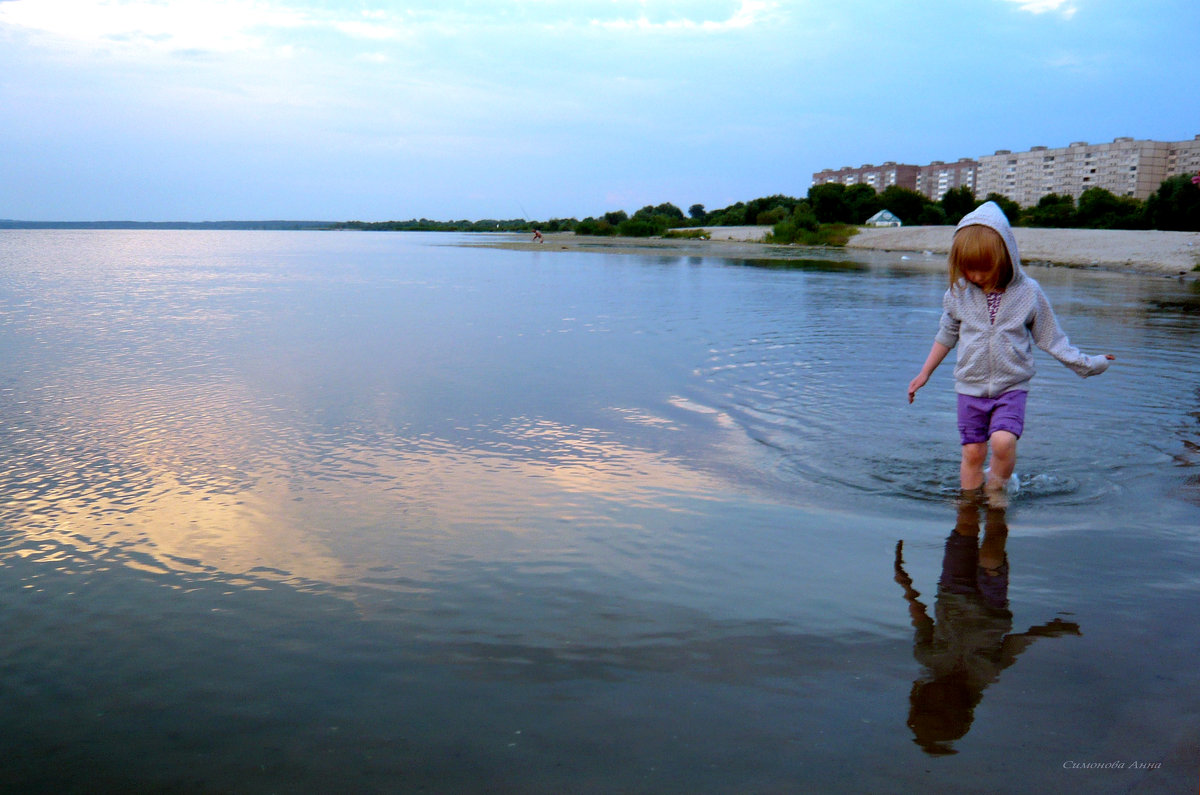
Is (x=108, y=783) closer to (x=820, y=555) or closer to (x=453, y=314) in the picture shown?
(x=820, y=555)

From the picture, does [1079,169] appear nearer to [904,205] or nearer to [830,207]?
[904,205]

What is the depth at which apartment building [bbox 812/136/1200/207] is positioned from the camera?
137750mm

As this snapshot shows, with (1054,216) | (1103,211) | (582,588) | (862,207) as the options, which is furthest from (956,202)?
(582,588)

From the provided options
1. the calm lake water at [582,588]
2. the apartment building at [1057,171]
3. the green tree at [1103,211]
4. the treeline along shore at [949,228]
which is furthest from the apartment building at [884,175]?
the calm lake water at [582,588]

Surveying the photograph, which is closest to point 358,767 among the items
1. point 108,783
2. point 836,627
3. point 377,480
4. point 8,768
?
point 108,783

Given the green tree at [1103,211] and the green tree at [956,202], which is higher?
the green tree at [956,202]

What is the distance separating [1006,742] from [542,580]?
194 cm

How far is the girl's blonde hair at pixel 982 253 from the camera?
4605 millimetres

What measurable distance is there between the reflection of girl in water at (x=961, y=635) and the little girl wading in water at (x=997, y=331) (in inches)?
26.0

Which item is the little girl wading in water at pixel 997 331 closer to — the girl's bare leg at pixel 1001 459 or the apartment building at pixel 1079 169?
the girl's bare leg at pixel 1001 459

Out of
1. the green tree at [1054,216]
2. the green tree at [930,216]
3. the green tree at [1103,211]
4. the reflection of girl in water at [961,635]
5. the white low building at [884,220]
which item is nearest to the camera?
the reflection of girl in water at [961,635]

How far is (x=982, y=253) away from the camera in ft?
15.2

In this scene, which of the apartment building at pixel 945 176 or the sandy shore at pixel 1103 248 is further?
the apartment building at pixel 945 176

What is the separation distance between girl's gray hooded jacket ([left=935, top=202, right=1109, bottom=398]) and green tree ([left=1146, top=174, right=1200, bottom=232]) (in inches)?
2025
